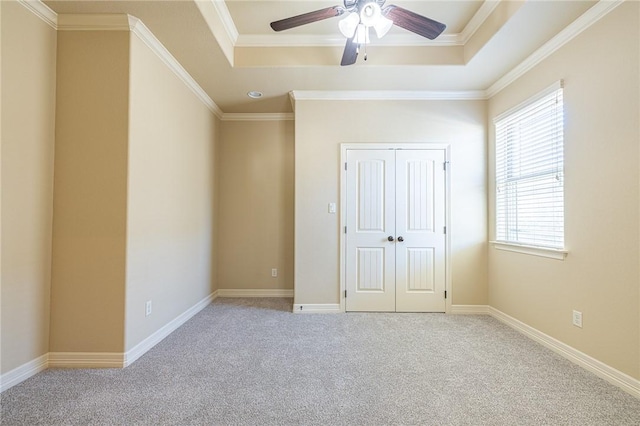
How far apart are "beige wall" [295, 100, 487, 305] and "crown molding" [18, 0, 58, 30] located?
2225mm

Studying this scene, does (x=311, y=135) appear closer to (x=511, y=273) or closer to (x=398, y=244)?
(x=398, y=244)

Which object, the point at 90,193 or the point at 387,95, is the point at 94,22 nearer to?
the point at 90,193

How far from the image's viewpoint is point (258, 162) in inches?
166

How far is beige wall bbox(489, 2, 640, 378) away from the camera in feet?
6.16

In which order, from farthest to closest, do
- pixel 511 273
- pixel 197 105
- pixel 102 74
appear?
pixel 197 105
pixel 511 273
pixel 102 74

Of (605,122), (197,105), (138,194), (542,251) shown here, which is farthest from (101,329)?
(605,122)

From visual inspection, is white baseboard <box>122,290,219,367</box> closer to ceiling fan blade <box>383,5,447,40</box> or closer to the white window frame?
ceiling fan blade <box>383,5,447,40</box>

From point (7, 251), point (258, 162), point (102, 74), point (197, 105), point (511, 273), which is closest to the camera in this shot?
point (7, 251)

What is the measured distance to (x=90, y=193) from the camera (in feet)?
7.13

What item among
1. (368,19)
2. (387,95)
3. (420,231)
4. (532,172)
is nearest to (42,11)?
(368,19)

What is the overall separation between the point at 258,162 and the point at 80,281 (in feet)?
8.49

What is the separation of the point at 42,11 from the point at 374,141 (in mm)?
3124

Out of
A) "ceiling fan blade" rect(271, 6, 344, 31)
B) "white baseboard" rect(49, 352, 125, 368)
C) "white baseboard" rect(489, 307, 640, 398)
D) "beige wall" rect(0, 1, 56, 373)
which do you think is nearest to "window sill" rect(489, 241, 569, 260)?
"white baseboard" rect(489, 307, 640, 398)

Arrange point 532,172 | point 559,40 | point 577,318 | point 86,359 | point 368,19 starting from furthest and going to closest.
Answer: point 532,172 → point 559,40 → point 577,318 → point 86,359 → point 368,19
